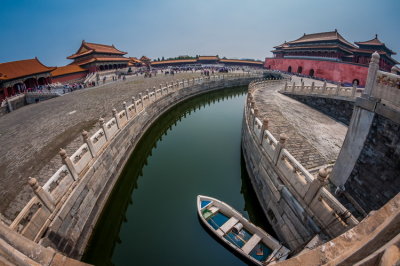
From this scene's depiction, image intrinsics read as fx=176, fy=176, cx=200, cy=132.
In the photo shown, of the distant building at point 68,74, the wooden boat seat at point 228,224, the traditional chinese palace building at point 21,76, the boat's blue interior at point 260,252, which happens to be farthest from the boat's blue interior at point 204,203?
the distant building at point 68,74

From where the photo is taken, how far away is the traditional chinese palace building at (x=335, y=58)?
27628mm

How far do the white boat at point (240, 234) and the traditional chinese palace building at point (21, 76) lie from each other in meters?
30.0

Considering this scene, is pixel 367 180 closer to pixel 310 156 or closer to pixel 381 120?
pixel 381 120

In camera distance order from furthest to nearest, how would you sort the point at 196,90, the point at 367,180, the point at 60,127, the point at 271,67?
the point at 271,67, the point at 196,90, the point at 60,127, the point at 367,180

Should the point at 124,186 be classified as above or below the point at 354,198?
below

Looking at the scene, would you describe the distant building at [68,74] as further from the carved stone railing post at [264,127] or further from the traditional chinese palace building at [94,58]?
the carved stone railing post at [264,127]

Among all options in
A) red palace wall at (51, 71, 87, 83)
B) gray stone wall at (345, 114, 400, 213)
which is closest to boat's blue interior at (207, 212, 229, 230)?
gray stone wall at (345, 114, 400, 213)

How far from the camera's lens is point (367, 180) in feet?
18.5

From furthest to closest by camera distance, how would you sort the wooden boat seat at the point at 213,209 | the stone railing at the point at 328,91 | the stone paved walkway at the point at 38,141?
the stone railing at the point at 328,91
the wooden boat seat at the point at 213,209
the stone paved walkway at the point at 38,141

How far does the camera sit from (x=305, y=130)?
11.6 metres

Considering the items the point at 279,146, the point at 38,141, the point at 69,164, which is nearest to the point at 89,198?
the point at 69,164

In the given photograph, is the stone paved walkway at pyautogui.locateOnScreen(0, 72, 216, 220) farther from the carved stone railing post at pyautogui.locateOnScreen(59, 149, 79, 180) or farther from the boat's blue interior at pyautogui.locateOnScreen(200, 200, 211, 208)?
the boat's blue interior at pyautogui.locateOnScreen(200, 200, 211, 208)

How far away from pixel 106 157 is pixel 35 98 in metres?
24.4

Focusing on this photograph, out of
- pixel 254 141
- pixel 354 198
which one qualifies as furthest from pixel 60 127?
pixel 354 198
